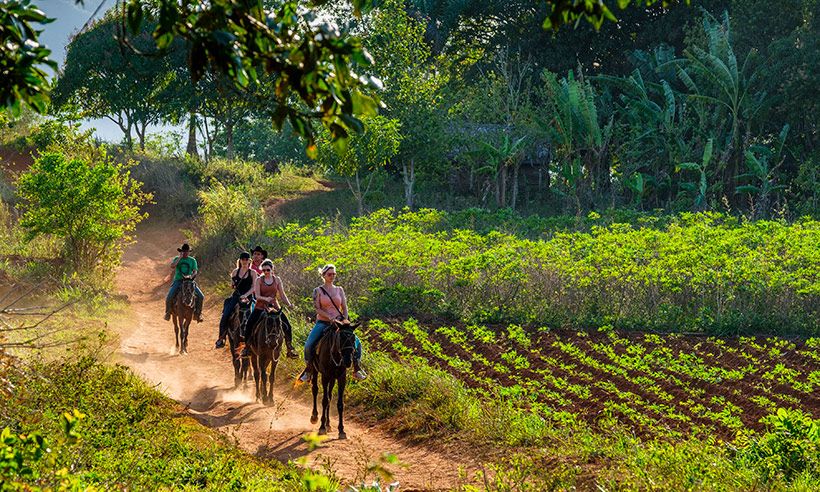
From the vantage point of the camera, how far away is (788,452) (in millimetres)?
9211

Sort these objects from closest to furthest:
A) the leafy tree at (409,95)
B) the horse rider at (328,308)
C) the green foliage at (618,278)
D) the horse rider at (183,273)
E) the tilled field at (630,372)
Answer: the horse rider at (328,308) < the tilled field at (630,372) < the green foliage at (618,278) < the horse rider at (183,273) < the leafy tree at (409,95)

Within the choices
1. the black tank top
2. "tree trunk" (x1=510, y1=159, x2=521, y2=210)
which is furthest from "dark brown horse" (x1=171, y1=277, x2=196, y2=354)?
"tree trunk" (x1=510, y1=159, x2=521, y2=210)

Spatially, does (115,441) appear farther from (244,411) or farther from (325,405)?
(244,411)

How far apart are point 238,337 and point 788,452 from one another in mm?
9416

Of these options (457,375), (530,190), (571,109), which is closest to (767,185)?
(571,109)

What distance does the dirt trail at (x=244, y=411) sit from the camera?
11148mm

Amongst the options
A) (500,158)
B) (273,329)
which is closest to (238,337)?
(273,329)

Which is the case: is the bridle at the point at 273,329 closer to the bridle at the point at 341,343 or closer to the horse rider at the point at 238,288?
the horse rider at the point at 238,288

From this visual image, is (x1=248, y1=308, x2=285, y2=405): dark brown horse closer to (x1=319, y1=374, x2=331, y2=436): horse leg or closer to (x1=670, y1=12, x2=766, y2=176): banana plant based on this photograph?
(x1=319, y1=374, x2=331, y2=436): horse leg

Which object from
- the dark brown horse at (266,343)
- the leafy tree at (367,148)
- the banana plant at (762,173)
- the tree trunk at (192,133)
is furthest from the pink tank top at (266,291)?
the tree trunk at (192,133)

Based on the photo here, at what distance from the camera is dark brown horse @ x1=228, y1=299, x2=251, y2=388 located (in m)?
15.4

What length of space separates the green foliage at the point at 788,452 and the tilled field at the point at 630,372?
178 cm

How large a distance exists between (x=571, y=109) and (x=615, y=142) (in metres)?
3.07

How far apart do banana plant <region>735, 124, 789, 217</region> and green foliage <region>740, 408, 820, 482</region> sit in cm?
2515
